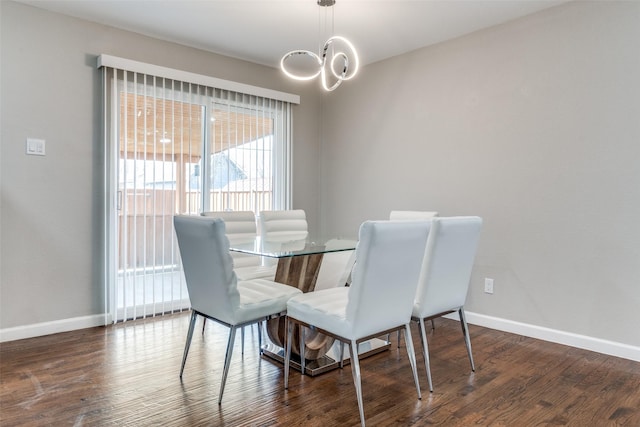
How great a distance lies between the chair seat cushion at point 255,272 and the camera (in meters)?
2.97

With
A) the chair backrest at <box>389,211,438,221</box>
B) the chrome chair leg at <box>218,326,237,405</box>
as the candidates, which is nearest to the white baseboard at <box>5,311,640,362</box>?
the chair backrest at <box>389,211,438,221</box>

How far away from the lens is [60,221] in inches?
123

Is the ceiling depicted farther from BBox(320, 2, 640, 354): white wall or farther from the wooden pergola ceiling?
the wooden pergola ceiling

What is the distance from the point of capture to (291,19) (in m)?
Result: 3.21

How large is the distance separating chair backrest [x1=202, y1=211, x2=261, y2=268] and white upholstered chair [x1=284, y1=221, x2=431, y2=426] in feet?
3.71

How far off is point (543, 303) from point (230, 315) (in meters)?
2.41

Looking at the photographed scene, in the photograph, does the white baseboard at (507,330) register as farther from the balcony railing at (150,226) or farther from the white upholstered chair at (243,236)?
the white upholstered chair at (243,236)

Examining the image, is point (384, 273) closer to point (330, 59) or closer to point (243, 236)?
point (243, 236)

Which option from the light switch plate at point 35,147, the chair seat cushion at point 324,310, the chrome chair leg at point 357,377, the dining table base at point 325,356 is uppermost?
the light switch plate at point 35,147

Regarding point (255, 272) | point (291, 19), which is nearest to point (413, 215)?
point (255, 272)

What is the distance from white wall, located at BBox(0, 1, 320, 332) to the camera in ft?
9.59

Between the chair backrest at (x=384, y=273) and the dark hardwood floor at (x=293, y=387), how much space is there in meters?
0.47

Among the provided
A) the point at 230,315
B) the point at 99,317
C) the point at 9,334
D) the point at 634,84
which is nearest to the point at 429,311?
the point at 230,315

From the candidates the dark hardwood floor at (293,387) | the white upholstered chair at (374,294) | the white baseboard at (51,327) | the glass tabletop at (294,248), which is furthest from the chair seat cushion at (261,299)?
the white baseboard at (51,327)
